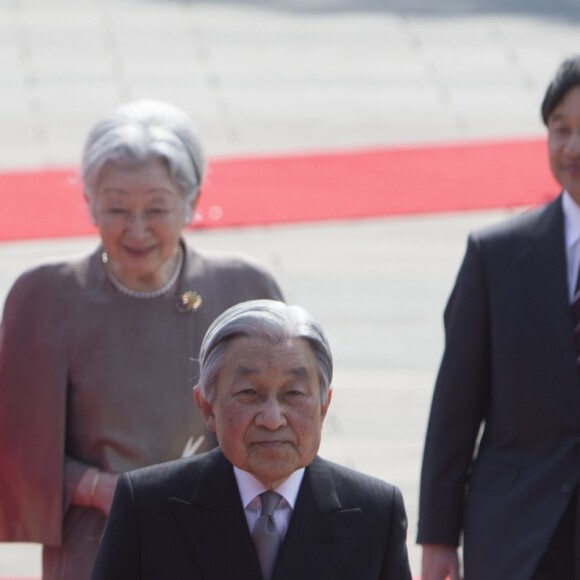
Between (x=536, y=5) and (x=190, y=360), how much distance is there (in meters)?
9.13

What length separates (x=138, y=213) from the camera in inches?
156

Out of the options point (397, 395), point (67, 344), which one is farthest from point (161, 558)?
point (397, 395)

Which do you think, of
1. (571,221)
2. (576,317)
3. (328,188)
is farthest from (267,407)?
(328,188)

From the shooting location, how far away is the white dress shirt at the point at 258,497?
300 cm

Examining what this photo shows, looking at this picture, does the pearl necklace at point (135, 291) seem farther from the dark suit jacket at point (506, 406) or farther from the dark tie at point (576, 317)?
the dark tie at point (576, 317)

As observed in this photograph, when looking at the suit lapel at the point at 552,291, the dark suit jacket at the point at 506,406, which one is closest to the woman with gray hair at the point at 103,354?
the dark suit jacket at the point at 506,406

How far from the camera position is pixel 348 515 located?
3.02m

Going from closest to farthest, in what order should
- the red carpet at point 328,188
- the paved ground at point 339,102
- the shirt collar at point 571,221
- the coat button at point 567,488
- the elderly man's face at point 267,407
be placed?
the elderly man's face at point 267,407 < the coat button at point 567,488 < the shirt collar at point 571,221 < the paved ground at point 339,102 < the red carpet at point 328,188

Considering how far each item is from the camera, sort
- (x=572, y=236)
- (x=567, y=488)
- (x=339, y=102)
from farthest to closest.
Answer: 1. (x=339, y=102)
2. (x=572, y=236)
3. (x=567, y=488)

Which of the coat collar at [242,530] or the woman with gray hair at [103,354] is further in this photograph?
the woman with gray hair at [103,354]

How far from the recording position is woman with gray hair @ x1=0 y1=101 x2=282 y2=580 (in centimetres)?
394

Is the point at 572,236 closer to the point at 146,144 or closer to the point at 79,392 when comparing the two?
the point at 146,144

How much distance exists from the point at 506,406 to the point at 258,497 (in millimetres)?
1113

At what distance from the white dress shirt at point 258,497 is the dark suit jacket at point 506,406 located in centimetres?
104
